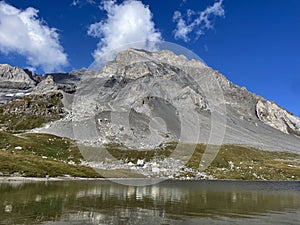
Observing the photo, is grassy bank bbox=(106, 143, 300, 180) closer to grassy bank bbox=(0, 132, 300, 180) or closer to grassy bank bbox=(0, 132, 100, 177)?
grassy bank bbox=(0, 132, 300, 180)

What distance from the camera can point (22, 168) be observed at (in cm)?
10444

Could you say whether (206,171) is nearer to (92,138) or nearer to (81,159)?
(81,159)

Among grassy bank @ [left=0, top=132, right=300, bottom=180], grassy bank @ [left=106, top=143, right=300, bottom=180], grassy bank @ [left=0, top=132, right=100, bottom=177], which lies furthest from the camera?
grassy bank @ [left=106, top=143, right=300, bottom=180]

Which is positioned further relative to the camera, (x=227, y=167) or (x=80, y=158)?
(x=227, y=167)

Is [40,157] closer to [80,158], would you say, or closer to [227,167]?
[80,158]

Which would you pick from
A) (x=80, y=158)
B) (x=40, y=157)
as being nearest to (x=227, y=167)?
(x=80, y=158)

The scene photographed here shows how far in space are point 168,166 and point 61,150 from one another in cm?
5232

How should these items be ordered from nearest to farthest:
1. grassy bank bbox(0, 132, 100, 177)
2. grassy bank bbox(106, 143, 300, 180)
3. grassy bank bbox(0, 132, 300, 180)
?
grassy bank bbox(0, 132, 100, 177)
grassy bank bbox(0, 132, 300, 180)
grassy bank bbox(106, 143, 300, 180)

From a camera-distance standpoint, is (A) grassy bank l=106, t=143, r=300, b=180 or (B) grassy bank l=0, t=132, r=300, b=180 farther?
(A) grassy bank l=106, t=143, r=300, b=180

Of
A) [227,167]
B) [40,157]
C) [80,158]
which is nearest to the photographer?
[40,157]

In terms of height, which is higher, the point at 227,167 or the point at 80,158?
the point at 80,158

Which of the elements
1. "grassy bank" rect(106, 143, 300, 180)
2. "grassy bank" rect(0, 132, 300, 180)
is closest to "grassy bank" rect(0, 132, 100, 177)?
"grassy bank" rect(0, 132, 300, 180)

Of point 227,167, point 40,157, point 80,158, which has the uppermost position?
point 80,158

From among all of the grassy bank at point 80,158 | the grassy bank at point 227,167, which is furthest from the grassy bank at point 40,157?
the grassy bank at point 227,167
